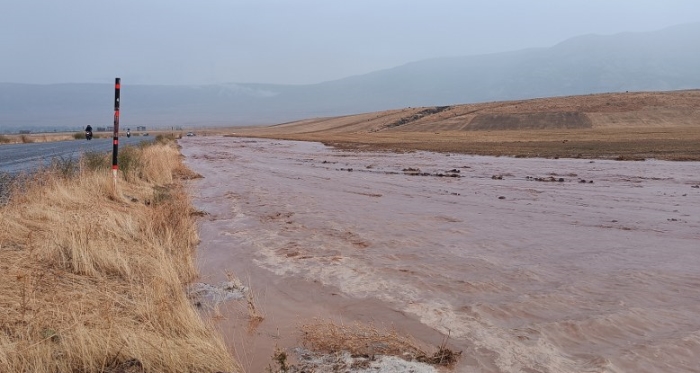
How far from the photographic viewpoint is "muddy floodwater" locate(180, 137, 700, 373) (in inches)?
205

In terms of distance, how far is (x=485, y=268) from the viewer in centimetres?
779

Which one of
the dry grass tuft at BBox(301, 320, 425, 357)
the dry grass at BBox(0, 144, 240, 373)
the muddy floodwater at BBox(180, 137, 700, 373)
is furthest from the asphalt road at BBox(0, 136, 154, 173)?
the dry grass tuft at BBox(301, 320, 425, 357)

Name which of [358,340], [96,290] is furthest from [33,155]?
[358,340]

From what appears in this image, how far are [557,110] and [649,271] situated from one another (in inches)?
3168

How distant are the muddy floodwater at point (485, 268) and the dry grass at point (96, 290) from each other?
1.85 feet

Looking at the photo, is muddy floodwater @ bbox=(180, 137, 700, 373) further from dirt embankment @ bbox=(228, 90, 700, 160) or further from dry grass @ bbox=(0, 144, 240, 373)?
dirt embankment @ bbox=(228, 90, 700, 160)

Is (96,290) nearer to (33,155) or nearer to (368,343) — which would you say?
(368,343)

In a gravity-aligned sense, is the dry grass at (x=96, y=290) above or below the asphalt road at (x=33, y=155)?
above

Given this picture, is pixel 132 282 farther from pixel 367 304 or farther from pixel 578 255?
pixel 578 255

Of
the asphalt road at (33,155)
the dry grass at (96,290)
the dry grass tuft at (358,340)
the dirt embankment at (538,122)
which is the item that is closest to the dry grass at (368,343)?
A: the dry grass tuft at (358,340)

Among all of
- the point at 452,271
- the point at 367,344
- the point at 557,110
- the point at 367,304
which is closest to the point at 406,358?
the point at 367,344

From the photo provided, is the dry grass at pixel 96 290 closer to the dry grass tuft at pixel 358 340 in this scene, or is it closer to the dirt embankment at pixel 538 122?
the dry grass tuft at pixel 358 340

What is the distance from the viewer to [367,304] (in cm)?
634

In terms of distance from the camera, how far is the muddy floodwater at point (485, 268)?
522 centimetres
